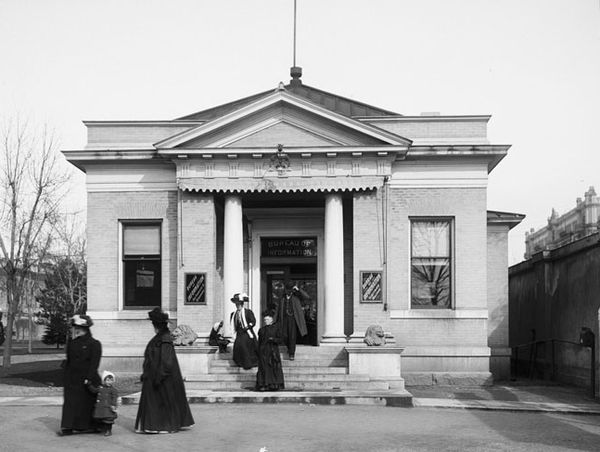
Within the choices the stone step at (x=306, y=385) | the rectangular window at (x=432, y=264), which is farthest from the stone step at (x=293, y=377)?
the rectangular window at (x=432, y=264)

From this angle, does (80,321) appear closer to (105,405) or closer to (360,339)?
(105,405)

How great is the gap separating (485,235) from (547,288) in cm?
461

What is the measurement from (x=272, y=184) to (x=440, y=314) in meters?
5.20

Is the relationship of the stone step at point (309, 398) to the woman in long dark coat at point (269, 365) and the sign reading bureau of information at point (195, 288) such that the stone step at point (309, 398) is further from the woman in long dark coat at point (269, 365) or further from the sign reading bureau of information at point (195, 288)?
the sign reading bureau of information at point (195, 288)

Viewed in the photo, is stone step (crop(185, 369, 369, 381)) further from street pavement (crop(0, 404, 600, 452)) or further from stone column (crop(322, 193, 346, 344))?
street pavement (crop(0, 404, 600, 452))

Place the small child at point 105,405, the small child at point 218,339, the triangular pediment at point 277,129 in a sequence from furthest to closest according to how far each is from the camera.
→ the triangular pediment at point 277,129 < the small child at point 218,339 < the small child at point 105,405

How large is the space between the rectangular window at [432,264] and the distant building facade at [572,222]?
207 feet

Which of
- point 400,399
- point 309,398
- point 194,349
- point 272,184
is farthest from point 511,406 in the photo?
point 272,184

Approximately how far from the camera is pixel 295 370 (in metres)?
19.3

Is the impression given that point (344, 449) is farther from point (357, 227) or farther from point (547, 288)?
point (547, 288)

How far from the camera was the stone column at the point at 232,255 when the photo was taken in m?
21.2

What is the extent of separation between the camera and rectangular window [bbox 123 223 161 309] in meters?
22.3

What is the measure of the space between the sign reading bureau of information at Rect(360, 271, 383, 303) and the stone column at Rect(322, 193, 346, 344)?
0.50 metres

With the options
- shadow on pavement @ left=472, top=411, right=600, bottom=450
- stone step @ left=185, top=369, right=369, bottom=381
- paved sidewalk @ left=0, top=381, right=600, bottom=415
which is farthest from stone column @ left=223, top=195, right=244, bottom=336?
shadow on pavement @ left=472, top=411, right=600, bottom=450
